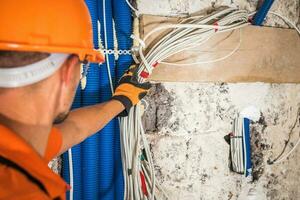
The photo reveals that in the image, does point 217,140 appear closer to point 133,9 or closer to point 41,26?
point 133,9

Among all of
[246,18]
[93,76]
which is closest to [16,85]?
[93,76]

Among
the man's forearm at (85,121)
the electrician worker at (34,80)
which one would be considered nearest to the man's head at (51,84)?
the electrician worker at (34,80)

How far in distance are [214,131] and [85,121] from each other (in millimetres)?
750

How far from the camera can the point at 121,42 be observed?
1.33m

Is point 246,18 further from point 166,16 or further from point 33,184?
point 33,184

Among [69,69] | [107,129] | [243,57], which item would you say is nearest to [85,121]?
[107,129]

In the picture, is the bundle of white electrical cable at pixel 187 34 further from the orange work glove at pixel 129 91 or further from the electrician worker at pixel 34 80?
the electrician worker at pixel 34 80

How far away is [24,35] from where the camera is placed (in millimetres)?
704

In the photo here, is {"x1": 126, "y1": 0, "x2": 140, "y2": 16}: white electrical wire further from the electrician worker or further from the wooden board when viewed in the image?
the electrician worker

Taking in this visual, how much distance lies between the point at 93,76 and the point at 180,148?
1.98ft

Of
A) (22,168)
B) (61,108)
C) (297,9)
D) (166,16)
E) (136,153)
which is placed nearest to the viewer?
(22,168)

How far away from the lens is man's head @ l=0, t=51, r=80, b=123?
690 mm

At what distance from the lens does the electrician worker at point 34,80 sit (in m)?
0.66

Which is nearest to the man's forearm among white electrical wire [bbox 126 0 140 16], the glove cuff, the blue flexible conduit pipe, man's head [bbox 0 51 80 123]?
the glove cuff
